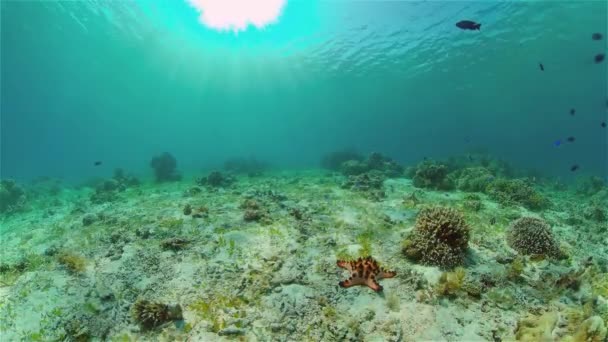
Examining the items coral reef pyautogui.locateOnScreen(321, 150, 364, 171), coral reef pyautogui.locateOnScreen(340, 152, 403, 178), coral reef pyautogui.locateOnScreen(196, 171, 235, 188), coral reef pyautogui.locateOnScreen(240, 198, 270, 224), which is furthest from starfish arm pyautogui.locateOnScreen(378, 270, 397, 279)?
coral reef pyautogui.locateOnScreen(321, 150, 364, 171)

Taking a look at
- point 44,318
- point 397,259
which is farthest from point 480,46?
point 44,318

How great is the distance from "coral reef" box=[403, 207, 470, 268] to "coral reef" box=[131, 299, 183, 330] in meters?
5.31

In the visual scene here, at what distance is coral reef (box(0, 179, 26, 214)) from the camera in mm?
17500

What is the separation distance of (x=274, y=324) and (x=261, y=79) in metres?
63.7

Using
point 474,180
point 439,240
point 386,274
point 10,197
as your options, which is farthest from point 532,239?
point 10,197

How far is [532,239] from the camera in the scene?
7910 mm

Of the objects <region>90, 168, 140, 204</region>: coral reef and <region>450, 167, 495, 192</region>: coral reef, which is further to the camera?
<region>90, 168, 140, 204</region>: coral reef

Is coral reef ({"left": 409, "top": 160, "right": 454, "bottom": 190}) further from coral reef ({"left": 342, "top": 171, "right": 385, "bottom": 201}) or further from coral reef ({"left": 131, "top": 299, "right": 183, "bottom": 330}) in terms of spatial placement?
coral reef ({"left": 131, "top": 299, "right": 183, "bottom": 330})

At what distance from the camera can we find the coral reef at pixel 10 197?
689 inches

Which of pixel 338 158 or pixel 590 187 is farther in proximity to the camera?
pixel 338 158

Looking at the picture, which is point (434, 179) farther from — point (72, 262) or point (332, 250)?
point (72, 262)

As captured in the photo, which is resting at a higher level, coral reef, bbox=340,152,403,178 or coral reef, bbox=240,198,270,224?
coral reef, bbox=240,198,270,224

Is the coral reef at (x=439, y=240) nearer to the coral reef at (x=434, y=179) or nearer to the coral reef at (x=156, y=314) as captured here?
the coral reef at (x=156, y=314)

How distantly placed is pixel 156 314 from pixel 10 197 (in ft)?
66.1
